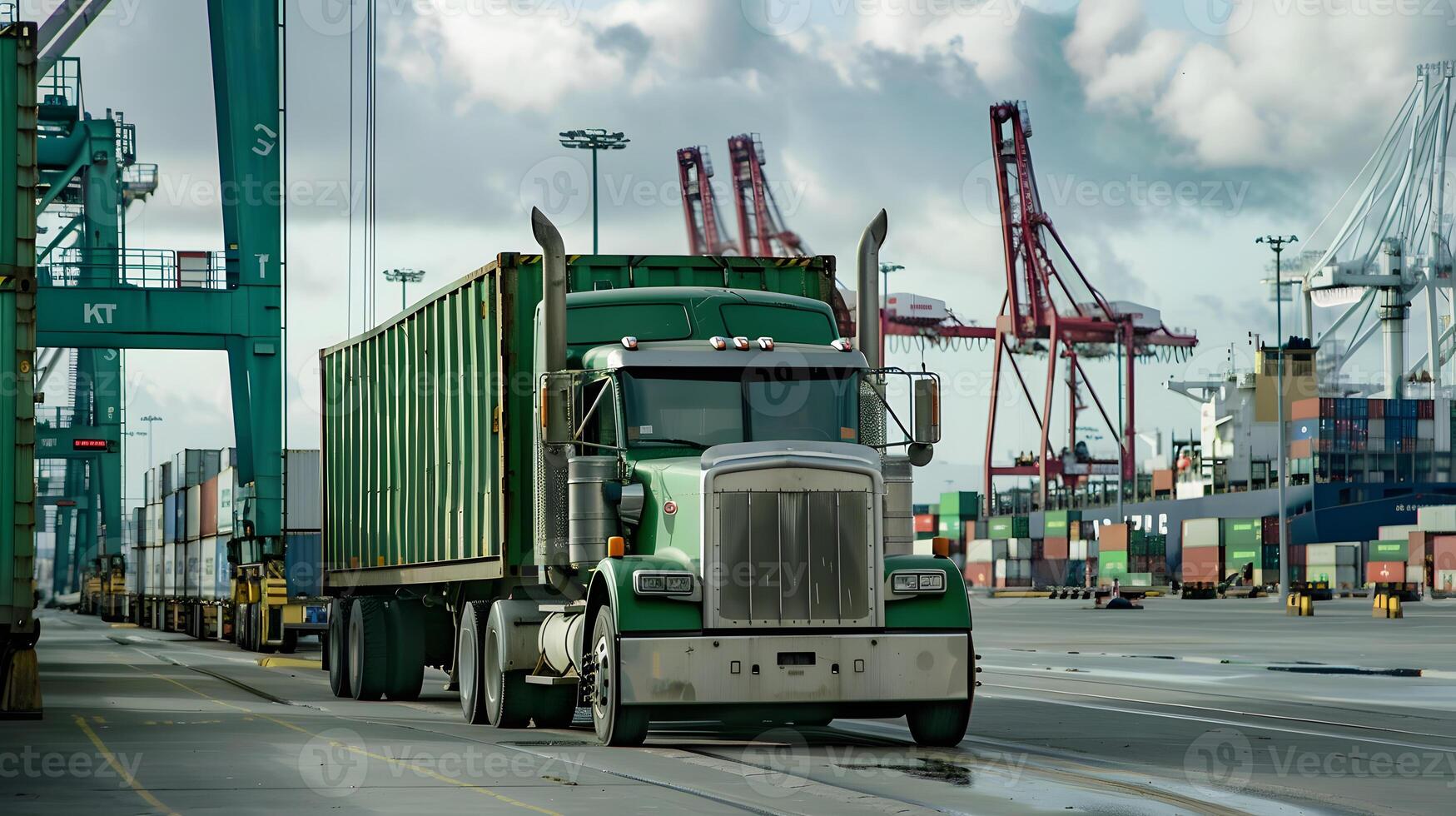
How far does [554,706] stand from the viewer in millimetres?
16859

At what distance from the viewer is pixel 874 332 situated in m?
16.0

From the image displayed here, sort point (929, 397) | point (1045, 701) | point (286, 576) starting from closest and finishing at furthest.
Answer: point (929, 397) < point (1045, 701) < point (286, 576)

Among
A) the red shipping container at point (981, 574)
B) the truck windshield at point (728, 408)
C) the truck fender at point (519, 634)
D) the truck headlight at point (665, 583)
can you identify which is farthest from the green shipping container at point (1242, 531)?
the truck headlight at point (665, 583)

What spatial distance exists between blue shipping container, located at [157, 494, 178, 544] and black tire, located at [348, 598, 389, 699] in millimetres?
35496

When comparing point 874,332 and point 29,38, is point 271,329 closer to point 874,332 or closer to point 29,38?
point 29,38

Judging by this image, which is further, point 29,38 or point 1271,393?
point 1271,393

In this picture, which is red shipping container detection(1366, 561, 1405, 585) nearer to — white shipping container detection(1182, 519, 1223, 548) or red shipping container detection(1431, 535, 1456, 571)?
red shipping container detection(1431, 535, 1456, 571)

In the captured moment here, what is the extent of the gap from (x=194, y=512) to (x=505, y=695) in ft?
121

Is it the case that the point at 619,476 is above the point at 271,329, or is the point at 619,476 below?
below

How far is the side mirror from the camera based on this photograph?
14.6 meters

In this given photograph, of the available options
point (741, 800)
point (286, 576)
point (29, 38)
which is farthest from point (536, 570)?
point (286, 576)

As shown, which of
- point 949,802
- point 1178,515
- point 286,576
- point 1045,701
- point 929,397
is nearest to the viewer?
point 949,802

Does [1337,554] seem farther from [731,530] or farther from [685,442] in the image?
[731,530]

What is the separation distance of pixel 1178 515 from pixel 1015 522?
12.4 m
